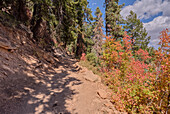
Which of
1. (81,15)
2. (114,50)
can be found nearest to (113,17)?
(81,15)

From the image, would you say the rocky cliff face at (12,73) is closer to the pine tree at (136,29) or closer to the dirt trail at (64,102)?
the dirt trail at (64,102)

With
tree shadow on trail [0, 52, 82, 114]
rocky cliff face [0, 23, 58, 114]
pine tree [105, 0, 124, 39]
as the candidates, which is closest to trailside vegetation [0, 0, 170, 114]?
pine tree [105, 0, 124, 39]

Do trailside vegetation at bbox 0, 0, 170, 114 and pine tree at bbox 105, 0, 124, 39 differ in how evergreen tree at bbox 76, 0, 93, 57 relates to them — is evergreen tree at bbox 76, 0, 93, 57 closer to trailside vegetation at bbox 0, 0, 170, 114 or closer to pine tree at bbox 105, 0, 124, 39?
trailside vegetation at bbox 0, 0, 170, 114

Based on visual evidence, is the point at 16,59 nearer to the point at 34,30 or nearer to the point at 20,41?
the point at 20,41

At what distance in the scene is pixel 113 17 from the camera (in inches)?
621

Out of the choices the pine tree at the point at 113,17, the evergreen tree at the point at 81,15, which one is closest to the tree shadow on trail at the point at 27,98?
the evergreen tree at the point at 81,15

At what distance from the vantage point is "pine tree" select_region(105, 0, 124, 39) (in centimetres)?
1588

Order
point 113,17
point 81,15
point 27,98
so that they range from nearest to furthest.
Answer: point 27,98 → point 81,15 → point 113,17

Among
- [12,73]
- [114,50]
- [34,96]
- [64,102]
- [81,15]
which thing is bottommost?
[64,102]

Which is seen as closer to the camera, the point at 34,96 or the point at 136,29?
the point at 34,96

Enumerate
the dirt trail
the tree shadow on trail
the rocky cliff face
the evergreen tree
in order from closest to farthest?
the tree shadow on trail < the rocky cliff face < the dirt trail < the evergreen tree

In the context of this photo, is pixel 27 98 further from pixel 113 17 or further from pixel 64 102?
pixel 113 17

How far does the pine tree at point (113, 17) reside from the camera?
15.9 metres

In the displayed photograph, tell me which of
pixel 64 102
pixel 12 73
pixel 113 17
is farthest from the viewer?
pixel 113 17
